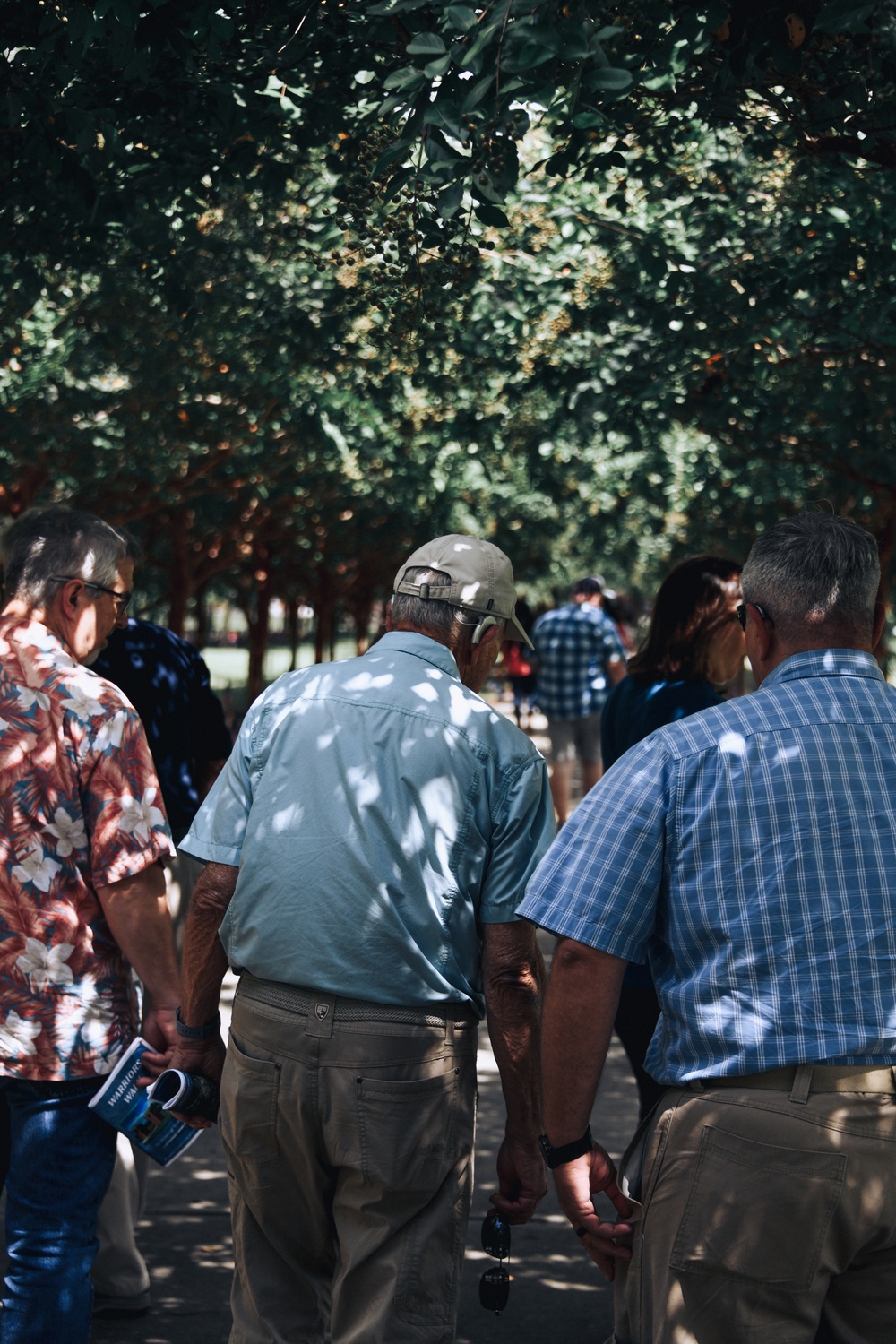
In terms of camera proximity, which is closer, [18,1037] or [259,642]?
[18,1037]

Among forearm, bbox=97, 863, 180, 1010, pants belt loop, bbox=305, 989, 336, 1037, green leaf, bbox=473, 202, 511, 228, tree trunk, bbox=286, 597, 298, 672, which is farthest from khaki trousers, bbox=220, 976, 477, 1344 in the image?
tree trunk, bbox=286, 597, 298, 672

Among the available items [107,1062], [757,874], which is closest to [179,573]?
[107,1062]

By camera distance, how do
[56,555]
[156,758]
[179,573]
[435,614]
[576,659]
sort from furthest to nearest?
1. [179,573]
2. [576,659]
3. [156,758]
4. [56,555]
5. [435,614]

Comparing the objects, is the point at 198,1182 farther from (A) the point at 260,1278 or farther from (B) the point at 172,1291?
(A) the point at 260,1278

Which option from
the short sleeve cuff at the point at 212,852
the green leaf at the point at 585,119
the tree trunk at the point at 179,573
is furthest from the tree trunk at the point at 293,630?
the short sleeve cuff at the point at 212,852

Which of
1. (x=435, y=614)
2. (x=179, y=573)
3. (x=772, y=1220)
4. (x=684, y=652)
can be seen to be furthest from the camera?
(x=179, y=573)

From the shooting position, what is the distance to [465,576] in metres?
2.94

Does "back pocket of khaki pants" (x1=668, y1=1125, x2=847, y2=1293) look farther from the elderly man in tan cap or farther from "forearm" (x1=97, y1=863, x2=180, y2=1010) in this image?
"forearm" (x1=97, y1=863, x2=180, y2=1010)

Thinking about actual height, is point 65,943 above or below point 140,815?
below

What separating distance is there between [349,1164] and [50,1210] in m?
0.78

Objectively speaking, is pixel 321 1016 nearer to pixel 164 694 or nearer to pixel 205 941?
pixel 205 941

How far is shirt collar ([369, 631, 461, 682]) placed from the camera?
289cm

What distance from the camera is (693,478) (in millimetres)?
14727

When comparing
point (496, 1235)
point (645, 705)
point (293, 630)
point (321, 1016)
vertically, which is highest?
point (293, 630)
